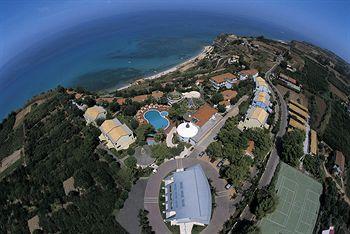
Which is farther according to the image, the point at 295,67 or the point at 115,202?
the point at 295,67

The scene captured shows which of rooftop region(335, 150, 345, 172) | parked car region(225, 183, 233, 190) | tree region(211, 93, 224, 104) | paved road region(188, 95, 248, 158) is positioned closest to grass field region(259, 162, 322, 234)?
parked car region(225, 183, 233, 190)

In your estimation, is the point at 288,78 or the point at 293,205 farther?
the point at 288,78

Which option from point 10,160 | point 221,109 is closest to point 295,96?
point 221,109

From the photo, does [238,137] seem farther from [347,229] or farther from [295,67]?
[295,67]

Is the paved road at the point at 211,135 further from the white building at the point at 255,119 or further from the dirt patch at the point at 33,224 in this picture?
the dirt patch at the point at 33,224

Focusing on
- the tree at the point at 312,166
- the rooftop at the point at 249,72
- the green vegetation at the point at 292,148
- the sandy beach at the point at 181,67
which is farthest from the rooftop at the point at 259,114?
the sandy beach at the point at 181,67

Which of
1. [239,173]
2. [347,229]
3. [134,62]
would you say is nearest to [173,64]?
[134,62]

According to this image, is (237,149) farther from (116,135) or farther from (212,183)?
(116,135)
